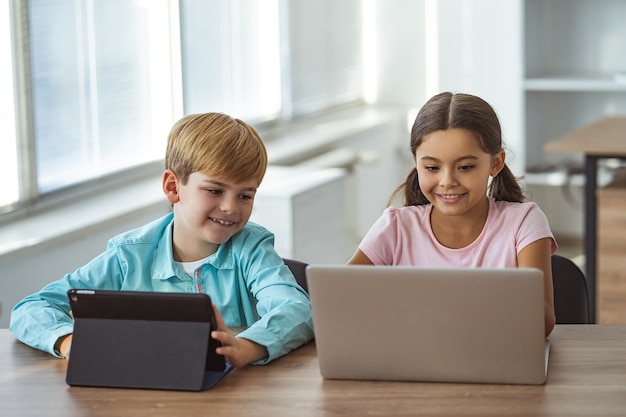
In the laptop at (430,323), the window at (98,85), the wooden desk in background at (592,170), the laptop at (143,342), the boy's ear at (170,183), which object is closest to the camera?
the laptop at (430,323)

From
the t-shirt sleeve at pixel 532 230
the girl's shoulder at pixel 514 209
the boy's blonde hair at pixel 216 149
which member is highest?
the boy's blonde hair at pixel 216 149

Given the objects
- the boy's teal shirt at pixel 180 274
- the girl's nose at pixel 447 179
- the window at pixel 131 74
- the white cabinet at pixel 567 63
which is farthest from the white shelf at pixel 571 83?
the boy's teal shirt at pixel 180 274

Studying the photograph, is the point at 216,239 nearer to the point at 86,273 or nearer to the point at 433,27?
the point at 86,273

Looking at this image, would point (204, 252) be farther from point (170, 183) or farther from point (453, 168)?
point (453, 168)

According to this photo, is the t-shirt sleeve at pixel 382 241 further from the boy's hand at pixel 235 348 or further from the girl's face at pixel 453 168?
the boy's hand at pixel 235 348

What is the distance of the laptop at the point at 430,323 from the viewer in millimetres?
1309

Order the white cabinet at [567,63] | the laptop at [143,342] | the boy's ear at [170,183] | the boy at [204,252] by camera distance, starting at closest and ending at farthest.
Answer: the laptop at [143,342], the boy at [204,252], the boy's ear at [170,183], the white cabinet at [567,63]

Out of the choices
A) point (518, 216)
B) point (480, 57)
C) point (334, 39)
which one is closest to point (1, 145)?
point (518, 216)

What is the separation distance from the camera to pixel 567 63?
5.29 meters

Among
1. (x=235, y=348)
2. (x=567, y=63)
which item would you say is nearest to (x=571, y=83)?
(x=567, y=63)

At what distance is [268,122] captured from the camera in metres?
4.78

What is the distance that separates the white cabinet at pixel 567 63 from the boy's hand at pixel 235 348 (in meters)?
3.72

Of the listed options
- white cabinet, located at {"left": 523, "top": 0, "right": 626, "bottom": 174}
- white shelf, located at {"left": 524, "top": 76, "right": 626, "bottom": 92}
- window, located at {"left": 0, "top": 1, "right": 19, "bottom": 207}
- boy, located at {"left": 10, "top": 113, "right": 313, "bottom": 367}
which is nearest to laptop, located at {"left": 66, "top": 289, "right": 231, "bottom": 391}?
boy, located at {"left": 10, "top": 113, "right": 313, "bottom": 367}

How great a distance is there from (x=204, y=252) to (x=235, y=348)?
35cm
